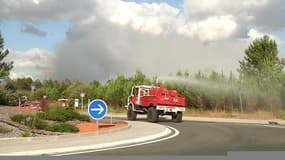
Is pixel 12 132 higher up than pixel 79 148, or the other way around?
pixel 12 132

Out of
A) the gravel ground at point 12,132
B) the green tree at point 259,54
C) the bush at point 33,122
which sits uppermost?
the green tree at point 259,54

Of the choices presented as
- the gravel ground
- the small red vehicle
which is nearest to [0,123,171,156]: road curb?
the gravel ground

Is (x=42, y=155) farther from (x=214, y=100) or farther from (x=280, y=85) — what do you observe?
(x=214, y=100)

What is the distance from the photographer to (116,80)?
221 feet

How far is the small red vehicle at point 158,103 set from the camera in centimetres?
3506

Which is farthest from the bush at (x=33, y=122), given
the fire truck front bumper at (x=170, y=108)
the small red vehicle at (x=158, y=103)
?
the fire truck front bumper at (x=170, y=108)

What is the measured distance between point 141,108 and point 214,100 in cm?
1420

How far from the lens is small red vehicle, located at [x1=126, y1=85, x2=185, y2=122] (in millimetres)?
35062

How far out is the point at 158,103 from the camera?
3500 centimetres

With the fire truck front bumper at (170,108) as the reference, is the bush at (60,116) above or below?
below

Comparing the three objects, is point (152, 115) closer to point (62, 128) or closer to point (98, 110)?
point (62, 128)

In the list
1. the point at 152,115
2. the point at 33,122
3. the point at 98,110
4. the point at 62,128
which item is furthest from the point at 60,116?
the point at 152,115

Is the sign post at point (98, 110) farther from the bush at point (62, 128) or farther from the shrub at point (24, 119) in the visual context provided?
the shrub at point (24, 119)

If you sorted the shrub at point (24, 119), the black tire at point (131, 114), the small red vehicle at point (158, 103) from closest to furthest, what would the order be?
the shrub at point (24, 119) → the small red vehicle at point (158, 103) → the black tire at point (131, 114)
